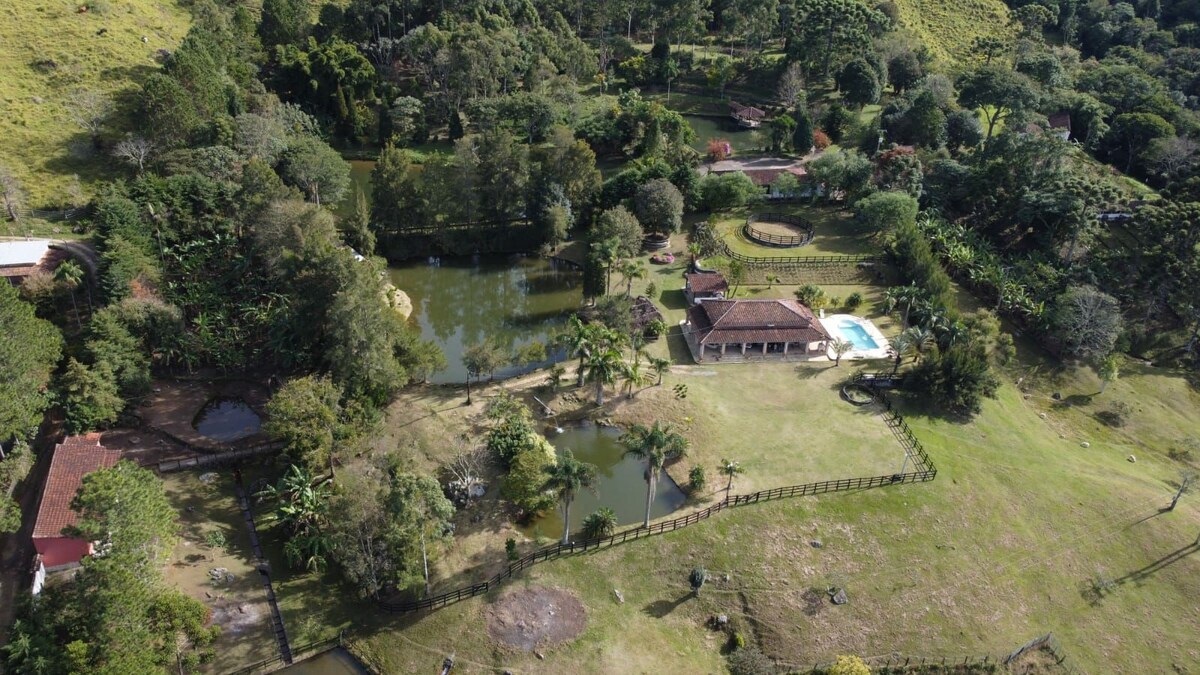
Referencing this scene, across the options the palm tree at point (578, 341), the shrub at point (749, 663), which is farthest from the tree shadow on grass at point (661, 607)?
the palm tree at point (578, 341)

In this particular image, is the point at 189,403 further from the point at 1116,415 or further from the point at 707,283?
the point at 1116,415

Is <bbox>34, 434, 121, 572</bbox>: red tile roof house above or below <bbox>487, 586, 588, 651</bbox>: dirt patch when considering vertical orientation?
above

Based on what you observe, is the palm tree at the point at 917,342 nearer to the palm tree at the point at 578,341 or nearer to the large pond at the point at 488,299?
the palm tree at the point at 578,341

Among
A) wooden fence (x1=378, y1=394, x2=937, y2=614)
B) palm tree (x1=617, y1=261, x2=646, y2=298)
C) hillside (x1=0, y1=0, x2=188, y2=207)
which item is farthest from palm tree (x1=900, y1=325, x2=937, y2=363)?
hillside (x1=0, y1=0, x2=188, y2=207)

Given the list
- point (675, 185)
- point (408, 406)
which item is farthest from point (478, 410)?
point (675, 185)

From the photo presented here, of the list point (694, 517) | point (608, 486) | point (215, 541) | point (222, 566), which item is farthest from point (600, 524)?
point (215, 541)

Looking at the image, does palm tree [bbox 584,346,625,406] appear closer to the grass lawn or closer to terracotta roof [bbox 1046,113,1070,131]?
the grass lawn

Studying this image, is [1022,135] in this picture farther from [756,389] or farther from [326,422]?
[326,422]
